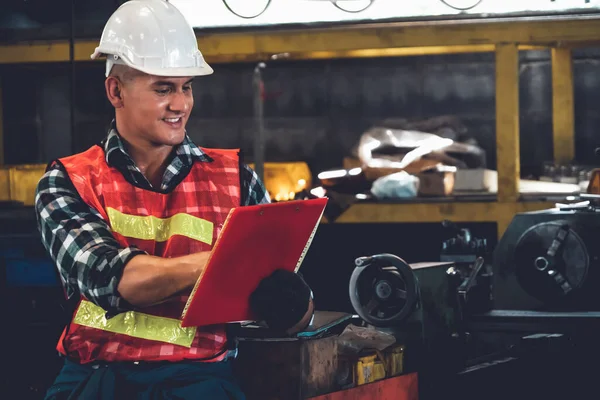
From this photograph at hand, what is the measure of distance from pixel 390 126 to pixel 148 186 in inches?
245

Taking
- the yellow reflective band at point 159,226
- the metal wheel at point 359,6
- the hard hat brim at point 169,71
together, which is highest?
the metal wheel at point 359,6


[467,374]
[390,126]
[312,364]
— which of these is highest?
[390,126]

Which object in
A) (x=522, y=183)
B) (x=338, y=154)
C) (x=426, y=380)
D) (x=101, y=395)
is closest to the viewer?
(x=101, y=395)

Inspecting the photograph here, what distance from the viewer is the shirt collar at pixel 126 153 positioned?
2.47 metres

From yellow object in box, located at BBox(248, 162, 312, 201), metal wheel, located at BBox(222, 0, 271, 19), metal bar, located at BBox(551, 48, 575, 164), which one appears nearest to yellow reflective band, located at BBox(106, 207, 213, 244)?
metal wheel, located at BBox(222, 0, 271, 19)

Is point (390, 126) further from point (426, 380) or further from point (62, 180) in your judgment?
point (62, 180)

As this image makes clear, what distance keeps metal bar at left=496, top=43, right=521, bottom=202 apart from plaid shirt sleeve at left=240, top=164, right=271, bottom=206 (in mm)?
5022

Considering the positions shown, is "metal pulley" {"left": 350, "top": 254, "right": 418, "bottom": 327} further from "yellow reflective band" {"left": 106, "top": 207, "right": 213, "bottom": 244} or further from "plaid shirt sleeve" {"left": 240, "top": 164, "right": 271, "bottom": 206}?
"yellow reflective band" {"left": 106, "top": 207, "right": 213, "bottom": 244}

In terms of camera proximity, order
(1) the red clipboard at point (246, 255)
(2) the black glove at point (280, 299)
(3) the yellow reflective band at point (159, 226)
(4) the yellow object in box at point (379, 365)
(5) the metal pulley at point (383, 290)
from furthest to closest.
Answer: (5) the metal pulley at point (383, 290)
(4) the yellow object in box at point (379, 365)
(3) the yellow reflective band at point (159, 226)
(2) the black glove at point (280, 299)
(1) the red clipboard at point (246, 255)

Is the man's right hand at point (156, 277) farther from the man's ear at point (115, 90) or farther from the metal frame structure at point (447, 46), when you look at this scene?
the metal frame structure at point (447, 46)

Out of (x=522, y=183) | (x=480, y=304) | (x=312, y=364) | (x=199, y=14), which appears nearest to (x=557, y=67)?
(x=522, y=183)

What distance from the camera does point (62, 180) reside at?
94.0 inches

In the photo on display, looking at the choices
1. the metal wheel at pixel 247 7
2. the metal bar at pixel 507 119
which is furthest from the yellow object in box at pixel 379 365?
the metal wheel at pixel 247 7

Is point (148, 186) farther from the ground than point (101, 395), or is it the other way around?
point (148, 186)
